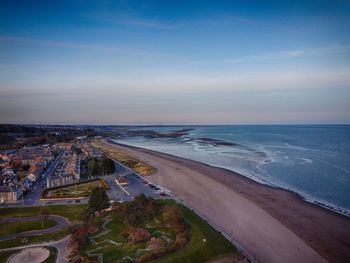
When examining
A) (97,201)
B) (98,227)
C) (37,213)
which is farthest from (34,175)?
(98,227)

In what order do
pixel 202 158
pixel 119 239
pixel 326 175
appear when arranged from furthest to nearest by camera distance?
pixel 202 158 → pixel 326 175 → pixel 119 239

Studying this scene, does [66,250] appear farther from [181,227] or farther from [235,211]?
[235,211]

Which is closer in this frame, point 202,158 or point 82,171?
point 82,171

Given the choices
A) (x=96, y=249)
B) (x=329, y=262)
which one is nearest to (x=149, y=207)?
(x=96, y=249)

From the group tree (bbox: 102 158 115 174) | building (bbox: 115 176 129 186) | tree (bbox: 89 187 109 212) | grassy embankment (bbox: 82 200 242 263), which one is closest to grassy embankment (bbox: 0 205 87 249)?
tree (bbox: 89 187 109 212)

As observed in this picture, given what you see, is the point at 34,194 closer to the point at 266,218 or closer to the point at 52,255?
the point at 52,255

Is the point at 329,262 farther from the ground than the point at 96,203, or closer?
closer

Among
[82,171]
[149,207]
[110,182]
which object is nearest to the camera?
[149,207]
